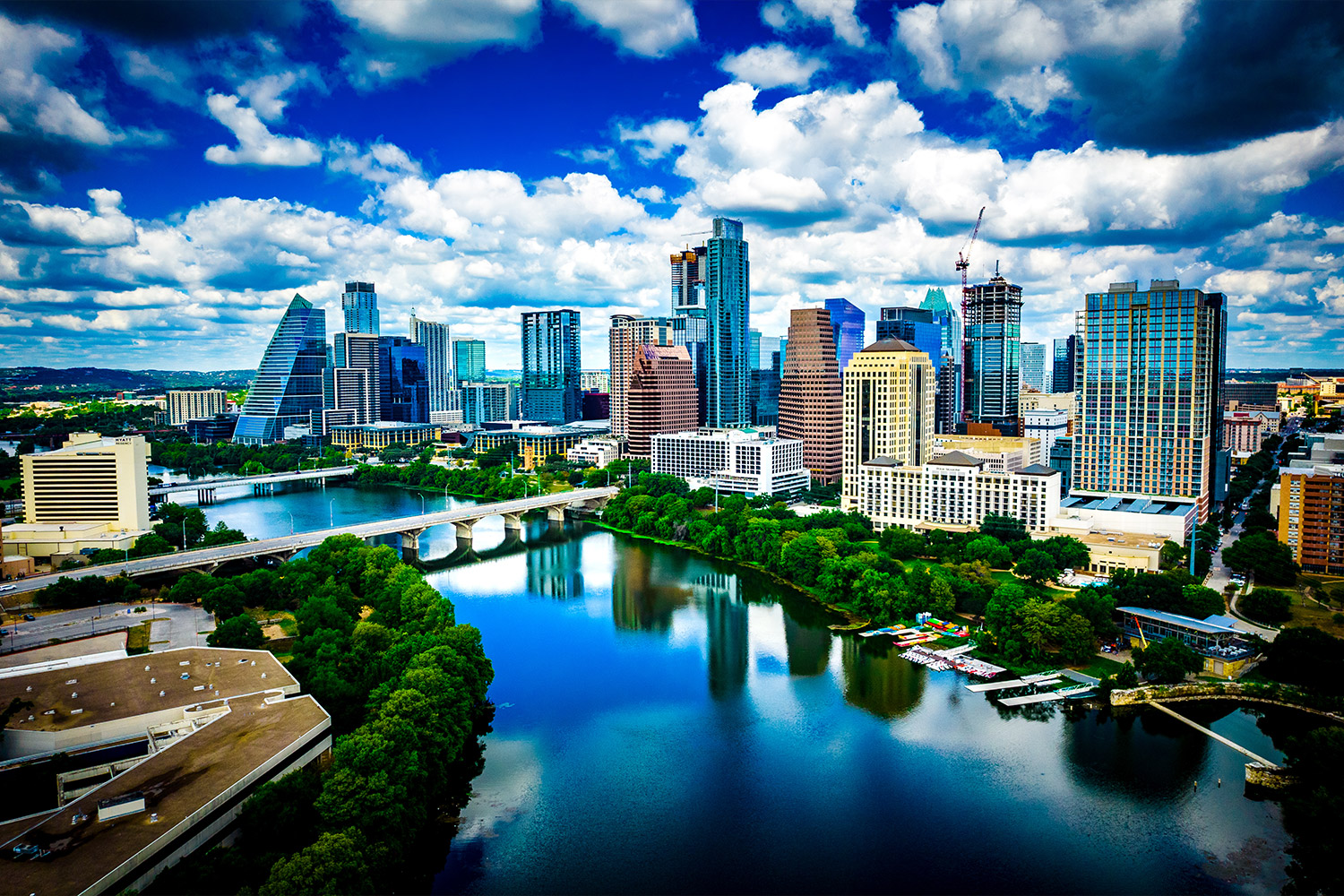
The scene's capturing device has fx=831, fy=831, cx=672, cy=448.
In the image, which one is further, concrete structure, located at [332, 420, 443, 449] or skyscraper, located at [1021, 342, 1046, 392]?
skyscraper, located at [1021, 342, 1046, 392]

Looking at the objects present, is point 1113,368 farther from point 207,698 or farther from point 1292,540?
point 207,698

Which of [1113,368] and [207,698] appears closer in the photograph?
[207,698]

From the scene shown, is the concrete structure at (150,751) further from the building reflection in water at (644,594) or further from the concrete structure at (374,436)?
the concrete structure at (374,436)

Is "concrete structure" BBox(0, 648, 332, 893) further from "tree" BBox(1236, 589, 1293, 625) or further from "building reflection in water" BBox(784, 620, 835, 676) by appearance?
"tree" BBox(1236, 589, 1293, 625)

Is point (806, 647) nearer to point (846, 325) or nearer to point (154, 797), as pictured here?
point (154, 797)

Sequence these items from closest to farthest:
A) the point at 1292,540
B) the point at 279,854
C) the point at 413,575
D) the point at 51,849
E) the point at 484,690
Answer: the point at 51,849 → the point at 279,854 → the point at 484,690 → the point at 413,575 → the point at 1292,540

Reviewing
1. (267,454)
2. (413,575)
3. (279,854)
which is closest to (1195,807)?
(279,854)

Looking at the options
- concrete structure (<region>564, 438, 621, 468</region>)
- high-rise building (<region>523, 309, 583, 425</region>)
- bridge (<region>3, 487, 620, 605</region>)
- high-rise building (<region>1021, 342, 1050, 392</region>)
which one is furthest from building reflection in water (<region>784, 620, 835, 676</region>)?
high-rise building (<region>1021, 342, 1050, 392</region>)
